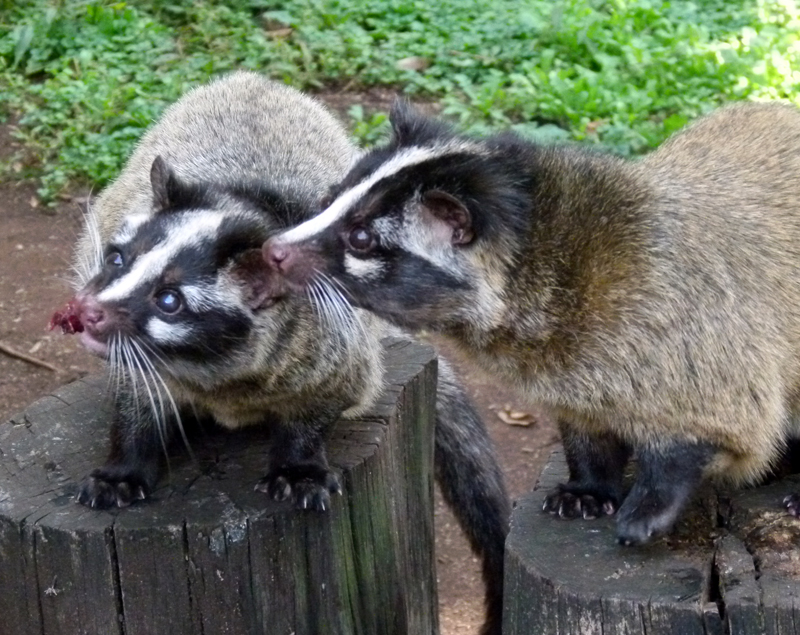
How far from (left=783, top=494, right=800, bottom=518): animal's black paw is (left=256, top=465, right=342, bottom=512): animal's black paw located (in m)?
1.38

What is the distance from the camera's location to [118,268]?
13.0ft

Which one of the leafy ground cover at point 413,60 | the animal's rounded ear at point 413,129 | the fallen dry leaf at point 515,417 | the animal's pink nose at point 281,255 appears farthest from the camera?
the leafy ground cover at point 413,60

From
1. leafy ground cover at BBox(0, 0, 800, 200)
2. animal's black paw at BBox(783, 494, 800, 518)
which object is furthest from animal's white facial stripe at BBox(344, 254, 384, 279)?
leafy ground cover at BBox(0, 0, 800, 200)

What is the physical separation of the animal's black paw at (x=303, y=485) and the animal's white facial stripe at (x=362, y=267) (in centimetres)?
79

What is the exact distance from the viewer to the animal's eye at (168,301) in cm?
389

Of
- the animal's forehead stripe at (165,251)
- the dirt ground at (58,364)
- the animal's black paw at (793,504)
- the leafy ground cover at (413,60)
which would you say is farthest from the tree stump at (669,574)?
the leafy ground cover at (413,60)

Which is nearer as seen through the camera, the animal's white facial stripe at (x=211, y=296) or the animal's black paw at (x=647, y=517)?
the animal's black paw at (x=647, y=517)

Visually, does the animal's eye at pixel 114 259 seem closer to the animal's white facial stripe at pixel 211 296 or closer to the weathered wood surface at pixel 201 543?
A: the animal's white facial stripe at pixel 211 296

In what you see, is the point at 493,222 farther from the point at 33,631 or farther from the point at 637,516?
the point at 33,631

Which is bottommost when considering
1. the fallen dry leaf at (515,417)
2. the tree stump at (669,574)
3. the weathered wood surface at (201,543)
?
the fallen dry leaf at (515,417)

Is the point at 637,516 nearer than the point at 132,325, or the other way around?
the point at 637,516

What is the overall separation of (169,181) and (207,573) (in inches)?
50.4

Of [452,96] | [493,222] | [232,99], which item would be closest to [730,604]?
[493,222]

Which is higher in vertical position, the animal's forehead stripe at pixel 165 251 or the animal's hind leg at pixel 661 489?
the animal's forehead stripe at pixel 165 251
